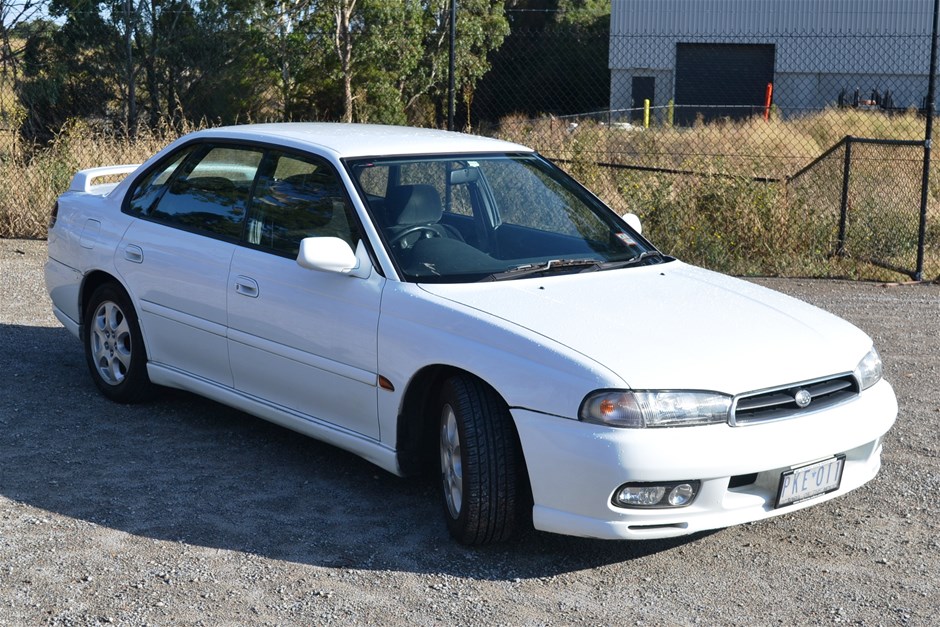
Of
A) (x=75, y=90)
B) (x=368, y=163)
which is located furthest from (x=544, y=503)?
(x=75, y=90)

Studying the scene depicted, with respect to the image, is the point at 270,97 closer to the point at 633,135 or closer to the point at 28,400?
the point at 633,135

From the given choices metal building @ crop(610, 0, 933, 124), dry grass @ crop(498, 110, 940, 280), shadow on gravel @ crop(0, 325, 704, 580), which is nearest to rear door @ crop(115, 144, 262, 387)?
shadow on gravel @ crop(0, 325, 704, 580)

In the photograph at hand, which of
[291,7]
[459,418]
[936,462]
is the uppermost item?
[291,7]

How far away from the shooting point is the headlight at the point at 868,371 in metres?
4.51

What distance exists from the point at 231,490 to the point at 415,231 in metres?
1.40

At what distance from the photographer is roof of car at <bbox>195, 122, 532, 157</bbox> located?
5391 millimetres

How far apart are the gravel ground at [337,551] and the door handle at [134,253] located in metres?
0.85

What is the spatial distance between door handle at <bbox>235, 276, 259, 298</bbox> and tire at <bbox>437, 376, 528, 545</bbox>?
1218mm

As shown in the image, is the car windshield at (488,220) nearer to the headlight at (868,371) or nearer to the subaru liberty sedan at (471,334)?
the subaru liberty sedan at (471,334)

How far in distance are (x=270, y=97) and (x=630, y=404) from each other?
25.6 metres

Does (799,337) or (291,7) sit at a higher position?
(291,7)

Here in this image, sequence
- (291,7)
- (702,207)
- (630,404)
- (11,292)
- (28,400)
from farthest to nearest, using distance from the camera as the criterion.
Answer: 1. (291,7)
2. (702,207)
3. (11,292)
4. (28,400)
5. (630,404)

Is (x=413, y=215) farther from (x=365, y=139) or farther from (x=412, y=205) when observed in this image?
(x=365, y=139)

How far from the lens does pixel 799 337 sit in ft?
14.8
